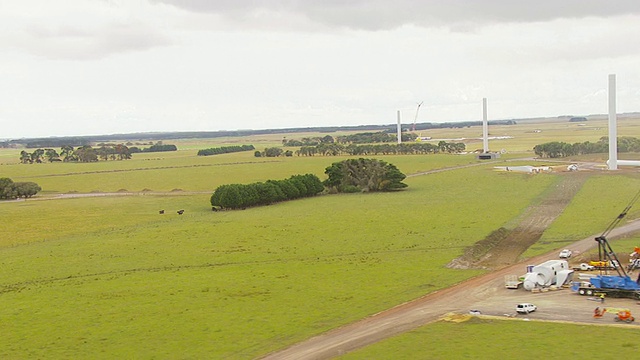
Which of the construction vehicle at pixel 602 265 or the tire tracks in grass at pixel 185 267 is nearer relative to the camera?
the construction vehicle at pixel 602 265

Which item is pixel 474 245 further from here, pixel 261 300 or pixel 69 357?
pixel 69 357

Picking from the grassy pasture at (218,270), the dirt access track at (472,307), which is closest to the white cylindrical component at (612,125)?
the grassy pasture at (218,270)

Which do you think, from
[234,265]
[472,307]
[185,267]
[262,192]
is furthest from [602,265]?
[262,192]

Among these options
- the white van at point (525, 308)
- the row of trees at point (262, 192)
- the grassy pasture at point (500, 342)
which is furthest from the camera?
the row of trees at point (262, 192)

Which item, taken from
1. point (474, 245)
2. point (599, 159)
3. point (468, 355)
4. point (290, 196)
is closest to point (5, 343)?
point (468, 355)

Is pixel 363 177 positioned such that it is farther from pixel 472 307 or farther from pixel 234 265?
pixel 472 307

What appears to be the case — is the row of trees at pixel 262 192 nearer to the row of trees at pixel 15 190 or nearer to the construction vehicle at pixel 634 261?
the row of trees at pixel 15 190
